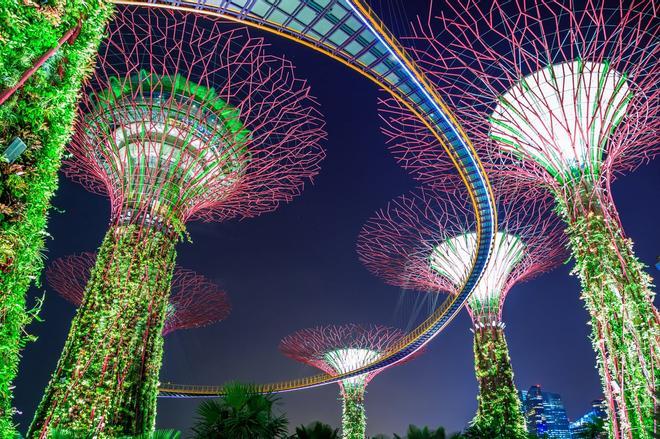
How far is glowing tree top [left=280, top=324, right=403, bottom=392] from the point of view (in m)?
31.4

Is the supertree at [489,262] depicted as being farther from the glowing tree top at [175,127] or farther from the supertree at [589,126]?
the glowing tree top at [175,127]

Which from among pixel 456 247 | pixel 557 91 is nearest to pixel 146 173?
pixel 557 91

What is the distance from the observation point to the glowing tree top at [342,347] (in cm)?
3139

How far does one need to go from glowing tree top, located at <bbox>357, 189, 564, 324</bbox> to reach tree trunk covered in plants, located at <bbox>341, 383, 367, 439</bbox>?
11.5 meters

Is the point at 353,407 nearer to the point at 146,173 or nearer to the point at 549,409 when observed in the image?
the point at 146,173

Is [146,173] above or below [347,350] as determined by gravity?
below

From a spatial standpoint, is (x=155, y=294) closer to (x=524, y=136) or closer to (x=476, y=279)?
(x=524, y=136)

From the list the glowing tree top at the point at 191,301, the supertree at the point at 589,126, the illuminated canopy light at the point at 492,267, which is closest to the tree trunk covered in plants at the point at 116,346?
the supertree at the point at 589,126

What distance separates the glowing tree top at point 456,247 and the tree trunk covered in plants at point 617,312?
9471 millimetres

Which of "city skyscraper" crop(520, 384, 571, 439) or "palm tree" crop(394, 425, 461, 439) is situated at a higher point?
"city skyscraper" crop(520, 384, 571, 439)

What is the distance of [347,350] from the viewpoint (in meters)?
32.5

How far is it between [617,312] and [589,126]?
461cm

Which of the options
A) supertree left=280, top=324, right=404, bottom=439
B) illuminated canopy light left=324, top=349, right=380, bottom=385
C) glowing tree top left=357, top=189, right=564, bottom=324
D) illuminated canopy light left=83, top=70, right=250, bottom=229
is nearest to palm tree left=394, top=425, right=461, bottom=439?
illuminated canopy light left=83, top=70, right=250, bottom=229

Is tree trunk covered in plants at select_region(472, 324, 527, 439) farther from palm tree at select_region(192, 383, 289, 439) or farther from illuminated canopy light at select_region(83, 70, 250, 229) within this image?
illuminated canopy light at select_region(83, 70, 250, 229)
